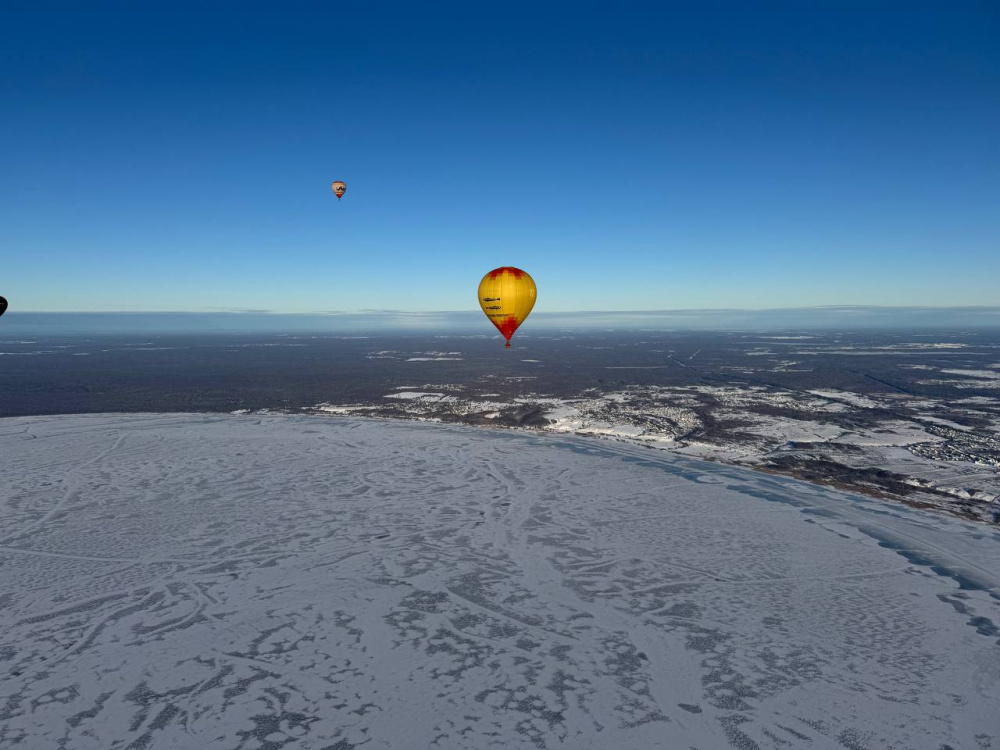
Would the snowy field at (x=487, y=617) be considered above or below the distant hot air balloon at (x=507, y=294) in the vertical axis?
below

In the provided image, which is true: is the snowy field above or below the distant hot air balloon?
below

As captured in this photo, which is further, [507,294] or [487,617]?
[507,294]

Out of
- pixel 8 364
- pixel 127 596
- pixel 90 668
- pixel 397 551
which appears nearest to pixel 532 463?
pixel 397 551

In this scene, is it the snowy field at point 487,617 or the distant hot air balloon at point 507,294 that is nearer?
the snowy field at point 487,617

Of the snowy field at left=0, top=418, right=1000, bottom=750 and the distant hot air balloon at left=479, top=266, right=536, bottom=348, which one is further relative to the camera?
the distant hot air balloon at left=479, top=266, right=536, bottom=348
